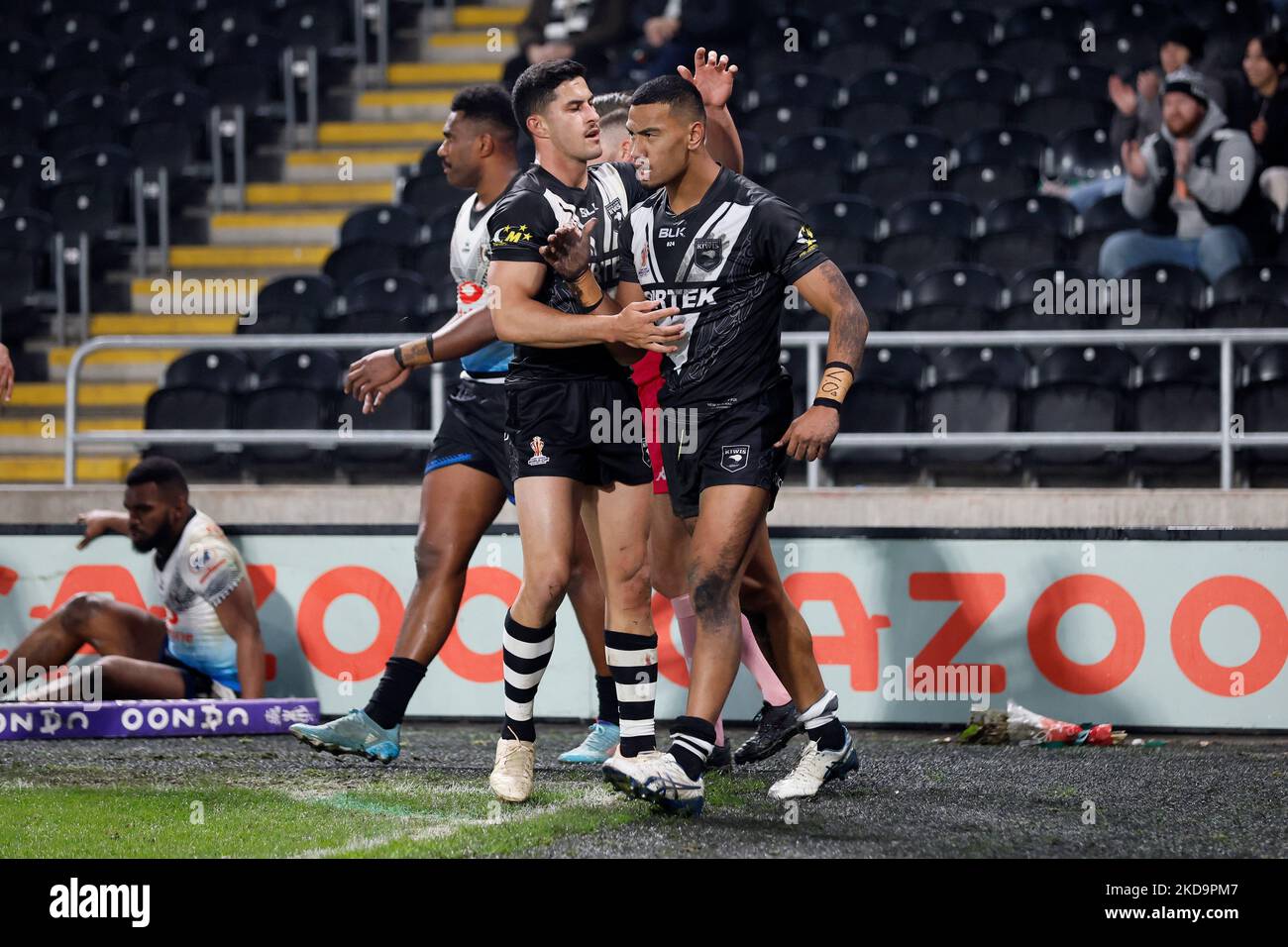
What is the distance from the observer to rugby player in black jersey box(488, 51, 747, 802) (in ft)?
17.9

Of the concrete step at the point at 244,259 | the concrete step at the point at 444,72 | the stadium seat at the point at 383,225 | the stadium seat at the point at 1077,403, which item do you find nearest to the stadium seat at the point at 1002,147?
the stadium seat at the point at 1077,403

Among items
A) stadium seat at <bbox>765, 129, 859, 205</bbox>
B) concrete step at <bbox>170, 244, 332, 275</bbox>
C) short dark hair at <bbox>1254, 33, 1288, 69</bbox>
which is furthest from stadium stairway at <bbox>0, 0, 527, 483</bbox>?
short dark hair at <bbox>1254, 33, 1288, 69</bbox>

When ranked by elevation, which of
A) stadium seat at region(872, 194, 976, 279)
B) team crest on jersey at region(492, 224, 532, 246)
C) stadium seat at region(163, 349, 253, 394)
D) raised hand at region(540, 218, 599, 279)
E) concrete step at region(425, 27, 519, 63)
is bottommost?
stadium seat at region(163, 349, 253, 394)

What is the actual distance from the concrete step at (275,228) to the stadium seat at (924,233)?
5.00 metres

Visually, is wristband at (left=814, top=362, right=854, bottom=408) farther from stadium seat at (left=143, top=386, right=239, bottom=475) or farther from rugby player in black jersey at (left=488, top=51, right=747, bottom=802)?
stadium seat at (left=143, top=386, right=239, bottom=475)

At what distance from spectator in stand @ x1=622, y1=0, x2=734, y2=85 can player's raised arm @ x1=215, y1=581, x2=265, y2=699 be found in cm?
623

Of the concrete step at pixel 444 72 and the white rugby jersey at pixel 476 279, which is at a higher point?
the concrete step at pixel 444 72

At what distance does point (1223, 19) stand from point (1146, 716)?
24.1 feet

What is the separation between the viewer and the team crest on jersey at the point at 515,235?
17.9 feet

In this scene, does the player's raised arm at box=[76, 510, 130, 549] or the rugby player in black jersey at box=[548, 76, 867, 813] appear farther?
the player's raised arm at box=[76, 510, 130, 549]

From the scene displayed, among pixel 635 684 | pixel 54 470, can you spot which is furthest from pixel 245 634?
pixel 54 470

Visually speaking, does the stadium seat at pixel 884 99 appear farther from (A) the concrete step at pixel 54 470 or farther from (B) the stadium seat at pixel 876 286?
(A) the concrete step at pixel 54 470
